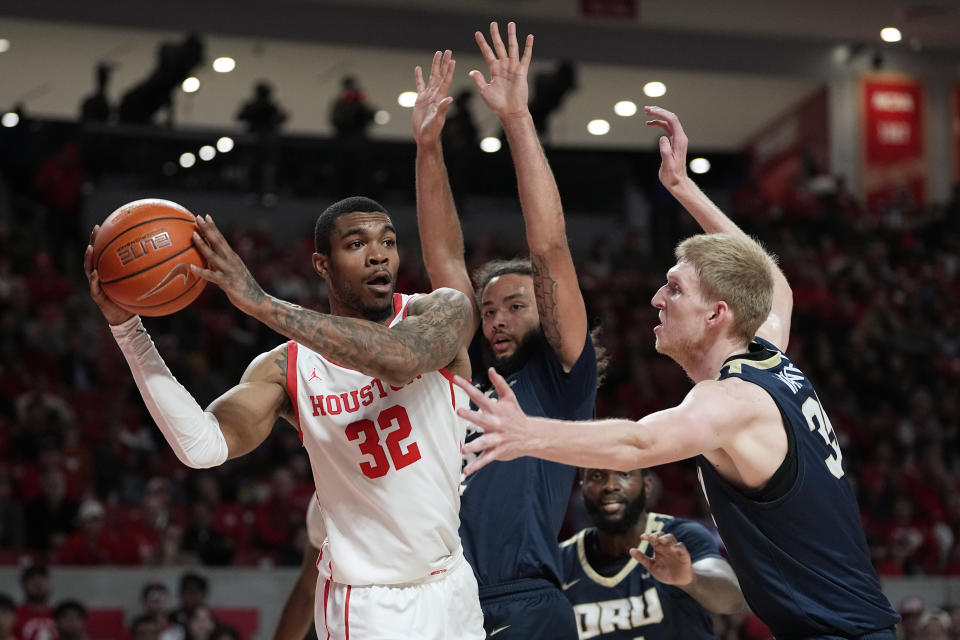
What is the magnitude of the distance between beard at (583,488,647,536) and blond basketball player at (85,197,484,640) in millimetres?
1583

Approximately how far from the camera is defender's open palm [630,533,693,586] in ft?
13.0

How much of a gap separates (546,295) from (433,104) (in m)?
0.93

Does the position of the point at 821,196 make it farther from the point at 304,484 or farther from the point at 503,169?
the point at 304,484

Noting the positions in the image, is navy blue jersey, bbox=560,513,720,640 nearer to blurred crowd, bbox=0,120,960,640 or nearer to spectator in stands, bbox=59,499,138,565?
blurred crowd, bbox=0,120,960,640

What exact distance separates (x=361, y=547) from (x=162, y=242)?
3.49 feet

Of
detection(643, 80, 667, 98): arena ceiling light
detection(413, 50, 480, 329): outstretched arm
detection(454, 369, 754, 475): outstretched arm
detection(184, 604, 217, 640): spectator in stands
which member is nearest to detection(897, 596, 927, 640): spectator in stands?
detection(184, 604, 217, 640): spectator in stands

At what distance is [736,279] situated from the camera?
3.35m

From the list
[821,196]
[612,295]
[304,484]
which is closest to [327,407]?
[304,484]

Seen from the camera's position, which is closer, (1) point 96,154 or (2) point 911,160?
(1) point 96,154

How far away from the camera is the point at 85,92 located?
18.2 metres

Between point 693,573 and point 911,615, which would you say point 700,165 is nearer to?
point 911,615

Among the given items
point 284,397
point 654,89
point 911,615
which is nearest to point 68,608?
point 284,397

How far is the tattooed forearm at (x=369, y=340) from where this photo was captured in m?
3.13

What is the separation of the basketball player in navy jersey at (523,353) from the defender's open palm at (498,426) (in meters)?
1.06
